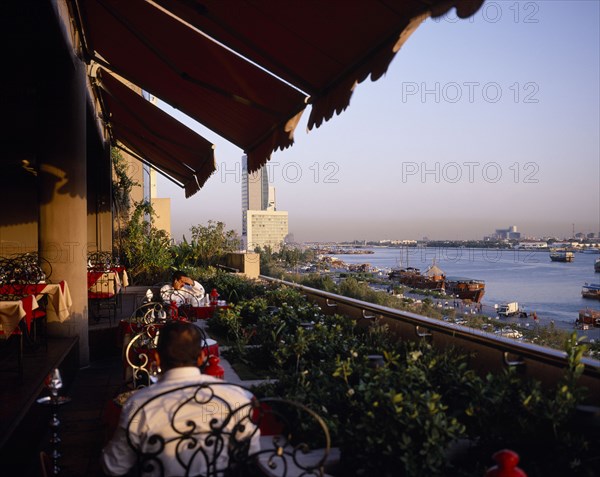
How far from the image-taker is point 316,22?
3.34 metres

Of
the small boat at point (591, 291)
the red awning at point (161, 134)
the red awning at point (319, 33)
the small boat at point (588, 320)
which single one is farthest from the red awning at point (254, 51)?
the small boat at point (591, 291)

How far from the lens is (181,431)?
224cm

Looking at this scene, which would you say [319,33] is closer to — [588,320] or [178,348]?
[178,348]

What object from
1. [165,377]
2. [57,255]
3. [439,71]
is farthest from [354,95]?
[57,255]

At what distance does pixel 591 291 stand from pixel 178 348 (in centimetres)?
1134

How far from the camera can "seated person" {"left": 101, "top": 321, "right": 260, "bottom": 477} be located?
223 centimetres

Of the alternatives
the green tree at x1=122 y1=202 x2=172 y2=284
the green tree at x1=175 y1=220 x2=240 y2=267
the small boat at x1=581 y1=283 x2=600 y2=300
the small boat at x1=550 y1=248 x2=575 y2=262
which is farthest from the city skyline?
the green tree at x1=175 y1=220 x2=240 y2=267

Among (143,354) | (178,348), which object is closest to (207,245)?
(143,354)

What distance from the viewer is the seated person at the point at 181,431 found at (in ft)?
7.31

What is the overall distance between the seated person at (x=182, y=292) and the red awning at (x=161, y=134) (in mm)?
1636

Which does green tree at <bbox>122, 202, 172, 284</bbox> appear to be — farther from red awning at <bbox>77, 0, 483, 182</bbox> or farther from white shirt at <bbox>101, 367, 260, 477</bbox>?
white shirt at <bbox>101, 367, 260, 477</bbox>

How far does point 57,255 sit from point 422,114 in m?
5.33

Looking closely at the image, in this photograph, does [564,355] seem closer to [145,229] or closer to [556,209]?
[556,209]

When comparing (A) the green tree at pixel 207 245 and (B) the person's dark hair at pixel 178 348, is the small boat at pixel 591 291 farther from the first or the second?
(B) the person's dark hair at pixel 178 348
